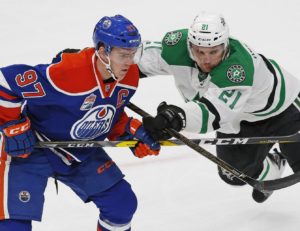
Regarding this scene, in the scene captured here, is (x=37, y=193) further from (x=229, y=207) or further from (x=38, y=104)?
(x=229, y=207)

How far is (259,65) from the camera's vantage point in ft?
10.9

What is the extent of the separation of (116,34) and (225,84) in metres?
0.59

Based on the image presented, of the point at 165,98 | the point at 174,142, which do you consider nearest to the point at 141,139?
the point at 174,142

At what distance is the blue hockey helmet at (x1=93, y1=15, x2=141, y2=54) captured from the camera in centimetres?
280

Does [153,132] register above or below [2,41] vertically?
above

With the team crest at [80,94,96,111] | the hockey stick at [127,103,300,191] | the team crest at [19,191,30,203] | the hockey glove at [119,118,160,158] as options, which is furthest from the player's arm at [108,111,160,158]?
the team crest at [19,191,30,203]

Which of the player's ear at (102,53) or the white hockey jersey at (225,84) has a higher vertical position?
the player's ear at (102,53)

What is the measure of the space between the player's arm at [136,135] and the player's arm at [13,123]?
1.52 feet

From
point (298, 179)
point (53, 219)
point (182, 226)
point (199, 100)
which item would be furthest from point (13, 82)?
point (298, 179)

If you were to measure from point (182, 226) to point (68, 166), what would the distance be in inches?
35.5

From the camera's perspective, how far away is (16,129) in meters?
2.88

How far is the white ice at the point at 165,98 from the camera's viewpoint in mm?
3758

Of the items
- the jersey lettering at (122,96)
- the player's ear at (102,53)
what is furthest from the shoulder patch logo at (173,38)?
the player's ear at (102,53)

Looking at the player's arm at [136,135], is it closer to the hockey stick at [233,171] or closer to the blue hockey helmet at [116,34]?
the hockey stick at [233,171]
